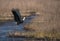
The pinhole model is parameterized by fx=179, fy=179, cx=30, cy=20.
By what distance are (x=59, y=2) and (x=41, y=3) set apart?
0.20 meters

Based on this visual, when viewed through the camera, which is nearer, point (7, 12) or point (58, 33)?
point (58, 33)

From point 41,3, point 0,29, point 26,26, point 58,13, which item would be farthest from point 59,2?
point 0,29

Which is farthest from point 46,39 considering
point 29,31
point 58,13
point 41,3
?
point 41,3

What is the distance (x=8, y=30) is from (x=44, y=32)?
0.87 feet

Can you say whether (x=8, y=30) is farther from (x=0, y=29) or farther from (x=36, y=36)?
(x=36, y=36)

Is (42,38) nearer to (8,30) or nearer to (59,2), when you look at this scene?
(8,30)

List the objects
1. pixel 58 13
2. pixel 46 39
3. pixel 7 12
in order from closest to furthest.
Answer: pixel 46 39 < pixel 58 13 < pixel 7 12

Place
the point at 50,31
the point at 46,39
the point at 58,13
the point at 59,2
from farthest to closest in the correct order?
the point at 59,2 < the point at 58,13 < the point at 50,31 < the point at 46,39

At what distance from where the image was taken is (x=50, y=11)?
171 centimetres

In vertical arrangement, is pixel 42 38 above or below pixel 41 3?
below

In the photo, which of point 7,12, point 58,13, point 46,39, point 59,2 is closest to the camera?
point 46,39

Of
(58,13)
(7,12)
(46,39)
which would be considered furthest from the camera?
(7,12)

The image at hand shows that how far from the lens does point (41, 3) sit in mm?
1999

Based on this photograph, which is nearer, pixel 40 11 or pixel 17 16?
pixel 17 16
